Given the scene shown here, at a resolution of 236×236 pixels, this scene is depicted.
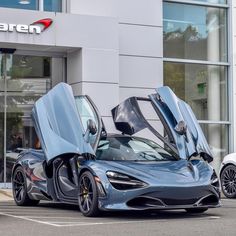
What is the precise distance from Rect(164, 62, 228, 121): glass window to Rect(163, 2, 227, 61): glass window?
346 mm

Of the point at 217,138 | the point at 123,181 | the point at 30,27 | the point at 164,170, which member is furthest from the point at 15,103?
the point at 123,181

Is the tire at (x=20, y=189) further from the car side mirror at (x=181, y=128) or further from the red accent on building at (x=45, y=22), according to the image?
the red accent on building at (x=45, y=22)

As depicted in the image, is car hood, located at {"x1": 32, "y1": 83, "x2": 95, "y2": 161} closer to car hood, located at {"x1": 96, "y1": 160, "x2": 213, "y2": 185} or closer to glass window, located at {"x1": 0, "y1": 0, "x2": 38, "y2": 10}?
car hood, located at {"x1": 96, "y1": 160, "x2": 213, "y2": 185}

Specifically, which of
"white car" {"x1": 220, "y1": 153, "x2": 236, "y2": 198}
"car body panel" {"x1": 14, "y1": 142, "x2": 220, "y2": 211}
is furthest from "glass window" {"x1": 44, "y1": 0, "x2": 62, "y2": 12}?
"car body panel" {"x1": 14, "y1": 142, "x2": 220, "y2": 211}

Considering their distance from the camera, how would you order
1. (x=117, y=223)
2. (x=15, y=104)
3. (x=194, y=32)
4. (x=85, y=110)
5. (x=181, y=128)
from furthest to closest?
(x=194, y=32)
(x=15, y=104)
(x=85, y=110)
(x=181, y=128)
(x=117, y=223)

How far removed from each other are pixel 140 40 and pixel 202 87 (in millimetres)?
2849

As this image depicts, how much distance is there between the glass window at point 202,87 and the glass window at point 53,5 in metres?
3.69

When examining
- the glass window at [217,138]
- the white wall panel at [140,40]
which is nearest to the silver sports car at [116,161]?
the white wall panel at [140,40]

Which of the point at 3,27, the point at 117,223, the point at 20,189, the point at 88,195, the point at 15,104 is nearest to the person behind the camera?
the point at 117,223

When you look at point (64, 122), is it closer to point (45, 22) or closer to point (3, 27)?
point (3, 27)

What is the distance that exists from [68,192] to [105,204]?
49.0 inches

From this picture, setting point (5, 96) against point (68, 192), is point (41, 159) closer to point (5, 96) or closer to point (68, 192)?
point (68, 192)

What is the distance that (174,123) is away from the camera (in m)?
10.1

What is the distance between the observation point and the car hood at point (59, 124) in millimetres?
9430
